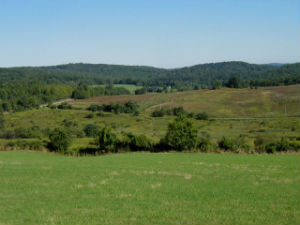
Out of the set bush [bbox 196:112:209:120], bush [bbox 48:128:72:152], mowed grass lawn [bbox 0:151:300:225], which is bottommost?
bush [bbox 196:112:209:120]

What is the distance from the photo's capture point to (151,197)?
1295cm

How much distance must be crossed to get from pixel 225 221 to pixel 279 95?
367ft

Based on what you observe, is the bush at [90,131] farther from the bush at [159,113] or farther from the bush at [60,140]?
the bush at [60,140]

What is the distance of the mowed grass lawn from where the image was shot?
10.6 metres

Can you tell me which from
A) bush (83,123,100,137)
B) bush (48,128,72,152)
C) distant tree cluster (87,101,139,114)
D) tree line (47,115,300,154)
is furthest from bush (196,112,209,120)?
bush (48,128,72,152)

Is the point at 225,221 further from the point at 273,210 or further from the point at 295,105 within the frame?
the point at 295,105

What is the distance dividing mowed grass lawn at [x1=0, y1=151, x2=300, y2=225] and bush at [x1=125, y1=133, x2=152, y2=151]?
73.1 ft

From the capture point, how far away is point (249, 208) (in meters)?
11.5

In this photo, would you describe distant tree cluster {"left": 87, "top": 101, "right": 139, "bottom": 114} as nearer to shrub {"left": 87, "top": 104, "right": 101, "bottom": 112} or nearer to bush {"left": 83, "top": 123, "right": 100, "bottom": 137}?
shrub {"left": 87, "top": 104, "right": 101, "bottom": 112}

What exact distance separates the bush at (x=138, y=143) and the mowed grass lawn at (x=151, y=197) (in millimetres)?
22278

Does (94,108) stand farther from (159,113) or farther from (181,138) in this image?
(181,138)

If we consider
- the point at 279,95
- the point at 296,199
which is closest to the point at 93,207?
the point at 296,199

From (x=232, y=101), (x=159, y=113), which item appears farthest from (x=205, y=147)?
(x=232, y=101)

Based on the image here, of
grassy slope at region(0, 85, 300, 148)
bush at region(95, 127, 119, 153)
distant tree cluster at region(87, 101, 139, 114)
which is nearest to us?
bush at region(95, 127, 119, 153)
